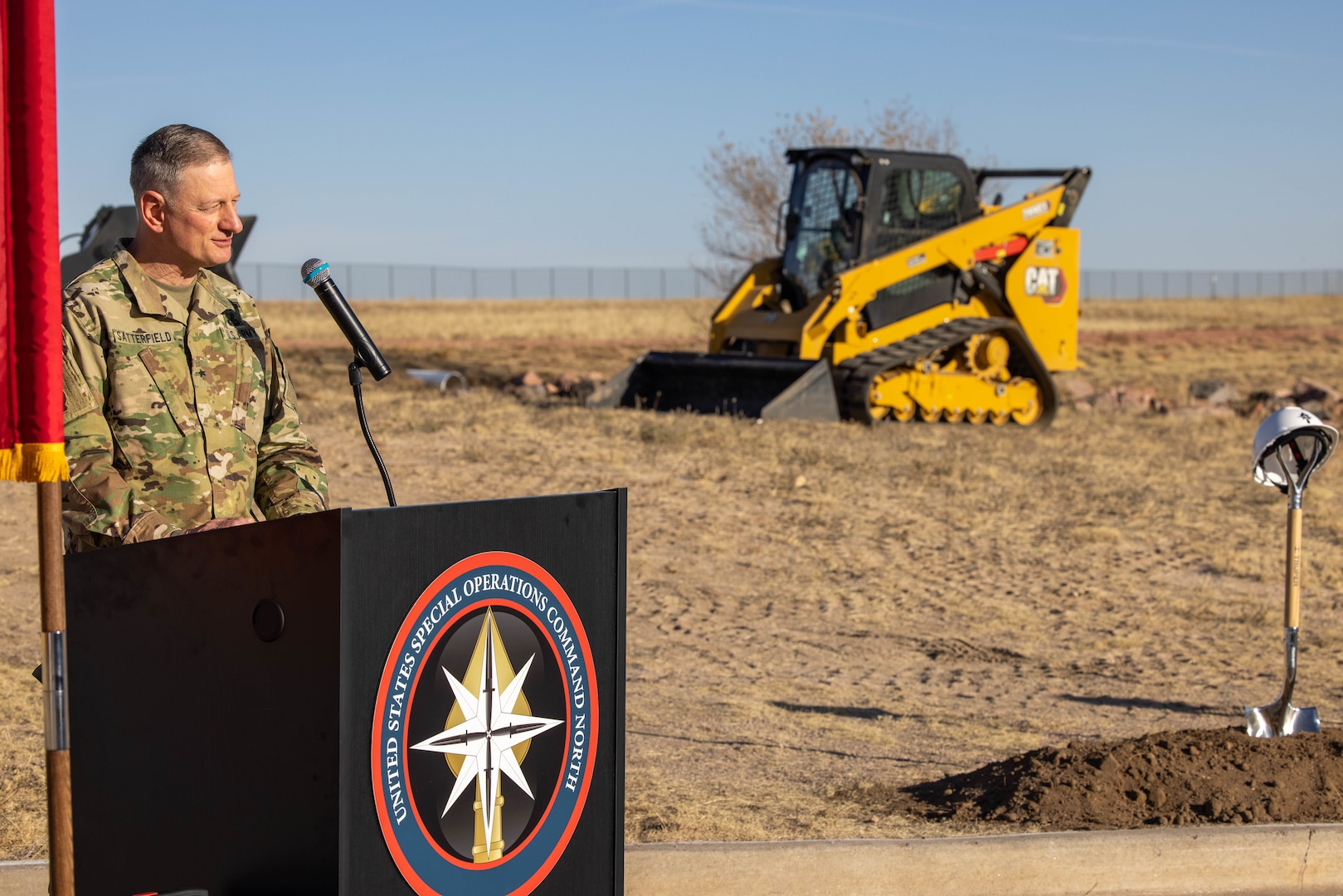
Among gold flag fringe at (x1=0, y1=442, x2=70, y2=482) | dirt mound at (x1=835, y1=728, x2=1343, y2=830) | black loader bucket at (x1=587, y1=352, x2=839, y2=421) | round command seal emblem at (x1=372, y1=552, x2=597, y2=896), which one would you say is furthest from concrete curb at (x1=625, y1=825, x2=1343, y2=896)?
black loader bucket at (x1=587, y1=352, x2=839, y2=421)

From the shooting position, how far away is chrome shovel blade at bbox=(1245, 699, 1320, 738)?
570 centimetres

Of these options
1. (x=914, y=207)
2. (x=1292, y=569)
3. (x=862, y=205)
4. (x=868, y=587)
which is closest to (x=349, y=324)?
(x=1292, y=569)

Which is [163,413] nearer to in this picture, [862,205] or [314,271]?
[314,271]

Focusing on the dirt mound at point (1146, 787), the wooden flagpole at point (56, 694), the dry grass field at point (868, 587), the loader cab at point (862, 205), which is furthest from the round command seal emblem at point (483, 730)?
the loader cab at point (862, 205)

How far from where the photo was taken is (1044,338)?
1802cm

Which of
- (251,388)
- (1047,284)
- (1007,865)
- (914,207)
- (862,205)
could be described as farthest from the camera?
(1047,284)

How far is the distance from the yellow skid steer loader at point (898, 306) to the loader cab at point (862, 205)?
0.06ft

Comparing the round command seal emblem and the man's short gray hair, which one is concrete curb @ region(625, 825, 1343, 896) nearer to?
the round command seal emblem

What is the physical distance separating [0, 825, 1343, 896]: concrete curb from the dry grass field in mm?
575

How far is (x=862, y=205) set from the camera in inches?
650

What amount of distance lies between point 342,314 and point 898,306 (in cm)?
1412

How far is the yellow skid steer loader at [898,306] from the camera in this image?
16.0m

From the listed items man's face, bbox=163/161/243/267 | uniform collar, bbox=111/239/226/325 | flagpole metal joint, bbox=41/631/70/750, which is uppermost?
man's face, bbox=163/161/243/267

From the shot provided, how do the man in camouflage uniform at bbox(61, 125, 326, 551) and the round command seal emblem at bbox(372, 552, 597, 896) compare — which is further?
the man in camouflage uniform at bbox(61, 125, 326, 551)
